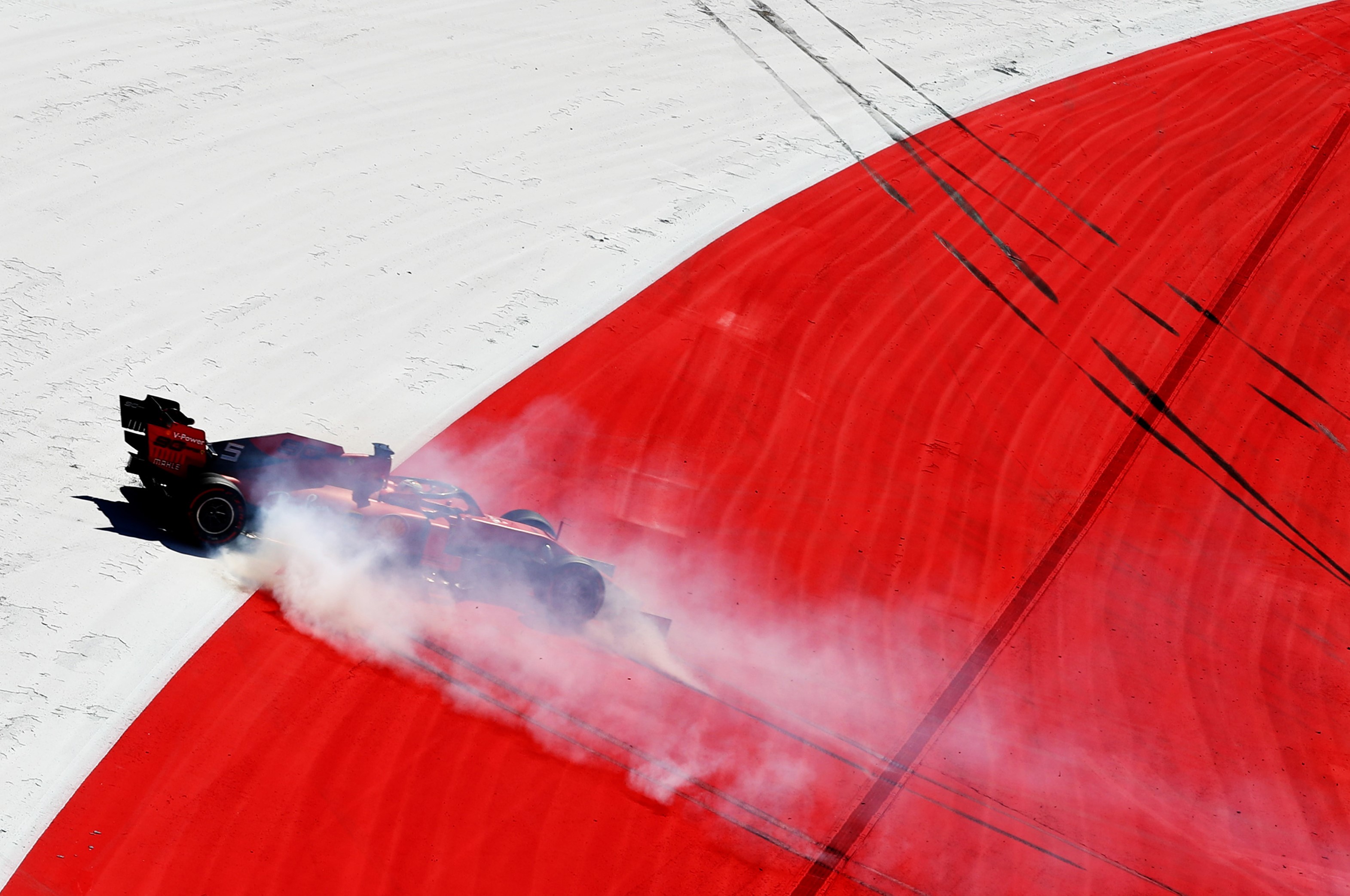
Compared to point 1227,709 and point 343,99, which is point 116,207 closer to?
point 343,99

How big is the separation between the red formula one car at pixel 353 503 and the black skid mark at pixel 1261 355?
14392 mm

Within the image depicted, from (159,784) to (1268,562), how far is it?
15.8 meters

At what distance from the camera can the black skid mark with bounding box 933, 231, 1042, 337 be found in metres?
19.9

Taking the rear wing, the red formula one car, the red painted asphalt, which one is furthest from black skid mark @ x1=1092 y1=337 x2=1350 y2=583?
the rear wing

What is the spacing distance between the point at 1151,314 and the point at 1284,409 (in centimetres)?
298

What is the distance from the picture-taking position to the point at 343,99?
2234 cm

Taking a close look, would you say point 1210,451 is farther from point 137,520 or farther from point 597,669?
point 137,520

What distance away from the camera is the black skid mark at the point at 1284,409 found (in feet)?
62.8

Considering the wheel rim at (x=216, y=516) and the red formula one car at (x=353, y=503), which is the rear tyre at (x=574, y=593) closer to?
the red formula one car at (x=353, y=503)

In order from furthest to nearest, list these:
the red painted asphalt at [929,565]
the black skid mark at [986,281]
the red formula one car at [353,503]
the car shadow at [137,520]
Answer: the black skid mark at [986,281], the car shadow at [137,520], the red formula one car at [353,503], the red painted asphalt at [929,565]

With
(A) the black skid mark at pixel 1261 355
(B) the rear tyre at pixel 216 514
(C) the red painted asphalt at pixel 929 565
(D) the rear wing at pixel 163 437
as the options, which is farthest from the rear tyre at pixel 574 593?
(A) the black skid mark at pixel 1261 355

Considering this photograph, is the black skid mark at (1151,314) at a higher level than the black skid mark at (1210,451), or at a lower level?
higher

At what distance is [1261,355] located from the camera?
20375 mm

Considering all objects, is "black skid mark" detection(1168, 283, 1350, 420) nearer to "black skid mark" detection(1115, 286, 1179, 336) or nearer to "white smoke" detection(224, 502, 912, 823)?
"black skid mark" detection(1115, 286, 1179, 336)
